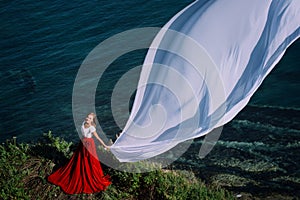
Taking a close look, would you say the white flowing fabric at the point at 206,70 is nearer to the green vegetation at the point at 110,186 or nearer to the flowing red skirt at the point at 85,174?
the flowing red skirt at the point at 85,174

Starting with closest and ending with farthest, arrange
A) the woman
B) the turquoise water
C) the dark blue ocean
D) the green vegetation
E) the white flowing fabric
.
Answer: the white flowing fabric → the woman → the green vegetation → the dark blue ocean → the turquoise water

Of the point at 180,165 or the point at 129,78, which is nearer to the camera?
the point at 180,165

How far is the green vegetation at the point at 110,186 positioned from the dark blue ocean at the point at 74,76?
3572mm

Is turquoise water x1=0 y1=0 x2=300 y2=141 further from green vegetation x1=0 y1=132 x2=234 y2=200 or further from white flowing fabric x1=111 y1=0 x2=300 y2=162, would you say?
white flowing fabric x1=111 y1=0 x2=300 y2=162

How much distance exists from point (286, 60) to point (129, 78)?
7920 mm

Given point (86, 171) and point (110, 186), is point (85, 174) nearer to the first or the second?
point (86, 171)

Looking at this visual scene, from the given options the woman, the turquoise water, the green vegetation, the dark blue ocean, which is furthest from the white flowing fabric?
the turquoise water

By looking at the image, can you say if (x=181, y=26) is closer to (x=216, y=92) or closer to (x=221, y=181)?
(x=216, y=92)

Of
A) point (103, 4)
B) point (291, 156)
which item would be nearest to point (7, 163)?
point (291, 156)

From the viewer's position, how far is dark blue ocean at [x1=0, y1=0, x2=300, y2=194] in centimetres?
2062

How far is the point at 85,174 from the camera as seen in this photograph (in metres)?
14.9

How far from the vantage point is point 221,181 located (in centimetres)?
1834

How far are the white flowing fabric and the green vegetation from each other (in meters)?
1.71

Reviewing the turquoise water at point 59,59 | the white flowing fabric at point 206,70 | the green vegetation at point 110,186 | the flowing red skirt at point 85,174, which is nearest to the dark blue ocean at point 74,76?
the turquoise water at point 59,59
